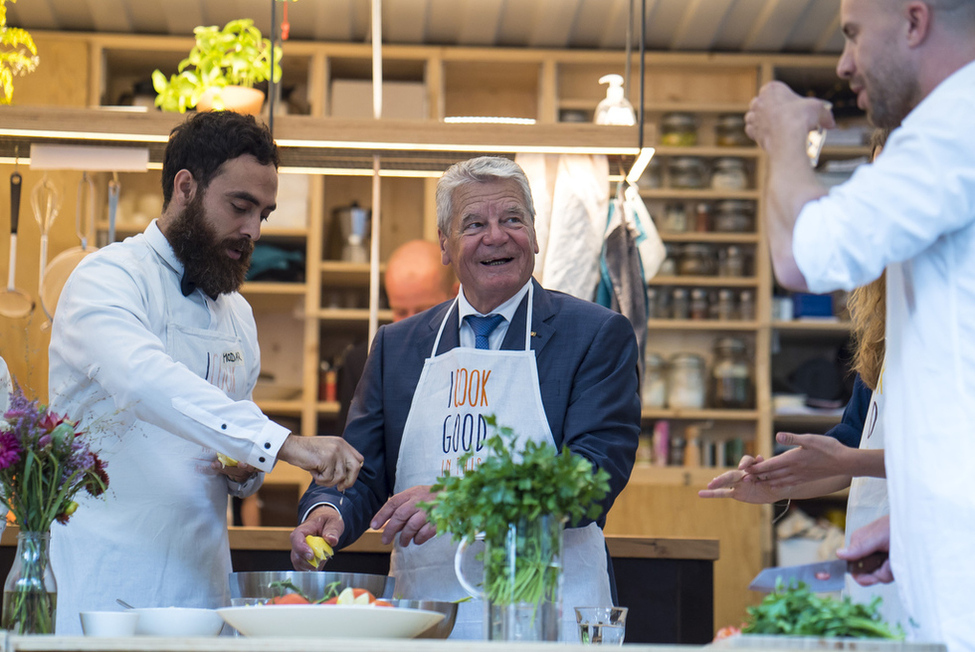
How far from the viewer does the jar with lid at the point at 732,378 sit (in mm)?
4730

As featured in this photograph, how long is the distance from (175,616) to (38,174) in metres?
3.81

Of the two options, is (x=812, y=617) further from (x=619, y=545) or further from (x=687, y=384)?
(x=687, y=384)

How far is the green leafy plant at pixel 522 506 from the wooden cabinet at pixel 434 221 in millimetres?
3213

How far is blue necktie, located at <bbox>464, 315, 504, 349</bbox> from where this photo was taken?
87.0 inches

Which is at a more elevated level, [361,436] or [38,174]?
[38,174]

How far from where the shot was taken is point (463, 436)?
81.5 inches

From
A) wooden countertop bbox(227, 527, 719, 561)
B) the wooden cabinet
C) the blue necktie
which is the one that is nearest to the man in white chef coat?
the blue necktie

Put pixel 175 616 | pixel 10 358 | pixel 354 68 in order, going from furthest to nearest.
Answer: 1. pixel 354 68
2. pixel 10 358
3. pixel 175 616

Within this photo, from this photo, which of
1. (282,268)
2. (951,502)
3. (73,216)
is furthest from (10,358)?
(951,502)

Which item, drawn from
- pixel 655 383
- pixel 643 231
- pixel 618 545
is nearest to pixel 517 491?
pixel 618 545

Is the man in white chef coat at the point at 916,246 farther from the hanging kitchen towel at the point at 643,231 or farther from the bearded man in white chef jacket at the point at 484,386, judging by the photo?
the hanging kitchen towel at the point at 643,231

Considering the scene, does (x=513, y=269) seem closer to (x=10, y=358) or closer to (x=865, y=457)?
(x=865, y=457)

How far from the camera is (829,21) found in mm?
4609

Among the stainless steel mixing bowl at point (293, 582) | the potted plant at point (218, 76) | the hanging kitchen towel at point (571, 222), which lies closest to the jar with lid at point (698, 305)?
the hanging kitchen towel at point (571, 222)
